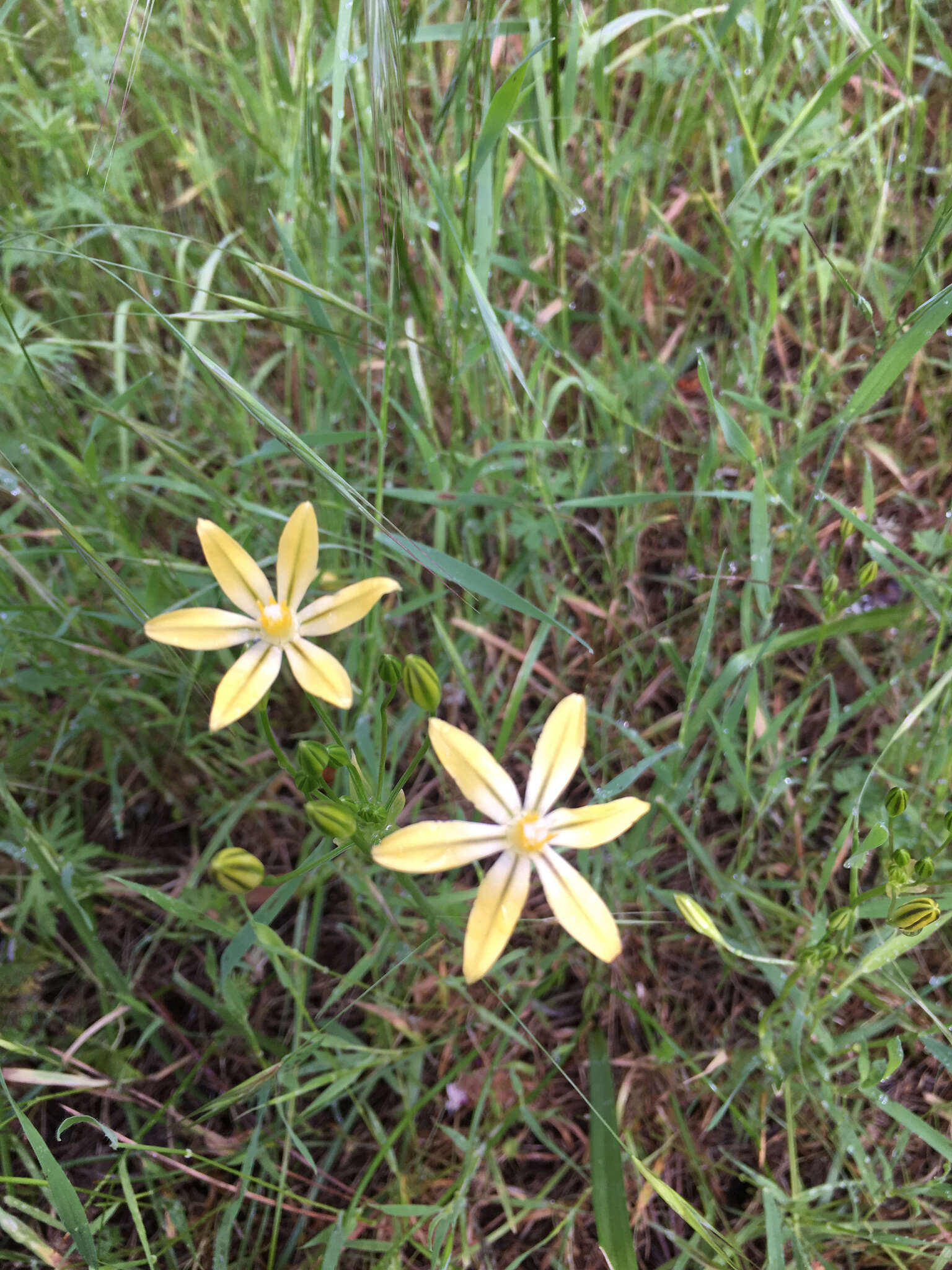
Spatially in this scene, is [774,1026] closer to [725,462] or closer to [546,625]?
[546,625]

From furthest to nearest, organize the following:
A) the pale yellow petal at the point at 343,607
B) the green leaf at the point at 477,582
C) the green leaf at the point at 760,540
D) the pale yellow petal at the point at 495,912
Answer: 1. the green leaf at the point at 760,540
2. the green leaf at the point at 477,582
3. the pale yellow petal at the point at 343,607
4. the pale yellow petal at the point at 495,912

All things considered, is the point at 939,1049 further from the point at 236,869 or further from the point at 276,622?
the point at 276,622

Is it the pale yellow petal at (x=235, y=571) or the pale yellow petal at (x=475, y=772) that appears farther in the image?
the pale yellow petal at (x=235, y=571)

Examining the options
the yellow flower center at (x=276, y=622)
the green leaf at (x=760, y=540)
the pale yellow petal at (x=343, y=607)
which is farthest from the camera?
the green leaf at (x=760, y=540)

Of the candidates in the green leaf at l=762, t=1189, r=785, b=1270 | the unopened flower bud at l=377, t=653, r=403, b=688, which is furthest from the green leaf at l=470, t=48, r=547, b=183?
the green leaf at l=762, t=1189, r=785, b=1270

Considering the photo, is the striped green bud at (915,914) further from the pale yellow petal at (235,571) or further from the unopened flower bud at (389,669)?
the pale yellow petal at (235,571)

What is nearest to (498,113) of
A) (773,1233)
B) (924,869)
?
(924,869)

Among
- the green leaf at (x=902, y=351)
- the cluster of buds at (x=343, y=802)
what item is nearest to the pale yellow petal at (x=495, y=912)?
the cluster of buds at (x=343, y=802)
